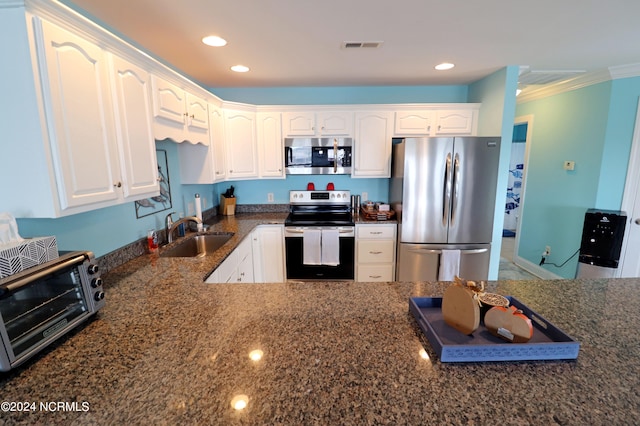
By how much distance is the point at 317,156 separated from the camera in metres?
3.15

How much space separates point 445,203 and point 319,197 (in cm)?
139

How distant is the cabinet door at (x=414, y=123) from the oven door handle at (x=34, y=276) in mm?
2946

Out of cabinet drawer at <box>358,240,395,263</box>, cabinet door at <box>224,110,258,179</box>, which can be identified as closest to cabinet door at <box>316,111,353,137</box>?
cabinet door at <box>224,110,258,179</box>

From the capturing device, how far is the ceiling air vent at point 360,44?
199 centimetres

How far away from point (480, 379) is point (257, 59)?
101 inches

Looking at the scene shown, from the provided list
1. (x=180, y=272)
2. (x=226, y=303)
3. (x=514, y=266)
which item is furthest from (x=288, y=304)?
(x=514, y=266)

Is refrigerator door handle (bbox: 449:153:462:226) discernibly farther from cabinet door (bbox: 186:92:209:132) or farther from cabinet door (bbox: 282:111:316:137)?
cabinet door (bbox: 186:92:209:132)

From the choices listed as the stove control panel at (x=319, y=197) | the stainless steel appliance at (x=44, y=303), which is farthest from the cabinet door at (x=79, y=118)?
the stove control panel at (x=319, y=197)

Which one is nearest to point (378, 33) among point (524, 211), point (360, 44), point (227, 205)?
point (360, 44)

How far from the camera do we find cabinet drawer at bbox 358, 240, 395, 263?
298cm

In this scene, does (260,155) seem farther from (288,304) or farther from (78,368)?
(78,368)

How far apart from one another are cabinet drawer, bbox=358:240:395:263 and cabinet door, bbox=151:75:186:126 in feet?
6.72

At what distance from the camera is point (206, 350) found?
Result: 2.88 ft

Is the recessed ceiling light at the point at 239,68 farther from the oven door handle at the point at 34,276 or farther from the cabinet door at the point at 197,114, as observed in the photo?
the oven door handle at the point at 34,276
